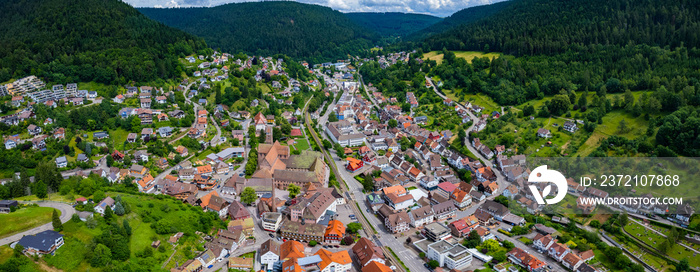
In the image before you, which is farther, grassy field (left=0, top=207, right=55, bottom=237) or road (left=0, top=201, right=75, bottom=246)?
grassy field (left=0, top=207, right=55, bottom=237)

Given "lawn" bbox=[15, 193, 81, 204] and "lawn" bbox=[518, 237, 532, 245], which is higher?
"lawn" bbox=[15, 193, 81, 204]

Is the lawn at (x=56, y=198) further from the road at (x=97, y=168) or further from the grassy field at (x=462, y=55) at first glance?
the grassy field at (x=462, y=55)

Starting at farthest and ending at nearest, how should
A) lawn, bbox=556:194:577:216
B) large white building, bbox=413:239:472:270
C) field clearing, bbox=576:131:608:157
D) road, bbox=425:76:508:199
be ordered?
1. field clearing, bbox=576:131:608:157
2. road, bbox=425:76:508:199
3. lawn, bbox=556:194:577:216
4. large white building, bbox=413:239:472:270

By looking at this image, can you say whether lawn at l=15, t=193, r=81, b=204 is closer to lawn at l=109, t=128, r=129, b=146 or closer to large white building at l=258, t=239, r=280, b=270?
lawn at l=109, t=128, r=129, b=146

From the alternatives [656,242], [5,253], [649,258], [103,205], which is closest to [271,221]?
[103,205]

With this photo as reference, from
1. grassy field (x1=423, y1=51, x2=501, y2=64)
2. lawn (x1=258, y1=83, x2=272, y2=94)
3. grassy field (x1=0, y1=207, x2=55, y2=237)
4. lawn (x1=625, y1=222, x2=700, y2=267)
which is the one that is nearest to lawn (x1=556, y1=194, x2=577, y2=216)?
lawn (x1=625, y1=222, x2=700, y2=267)

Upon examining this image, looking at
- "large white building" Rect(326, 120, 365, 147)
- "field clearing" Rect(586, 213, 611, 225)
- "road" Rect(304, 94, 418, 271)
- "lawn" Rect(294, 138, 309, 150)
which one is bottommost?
"road" Rect(304, 94, 418, 271)

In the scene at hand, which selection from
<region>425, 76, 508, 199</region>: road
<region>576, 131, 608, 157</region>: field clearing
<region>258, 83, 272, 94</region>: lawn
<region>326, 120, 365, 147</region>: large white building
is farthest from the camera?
<region>258, 83, 272, 94</region>: lawn
